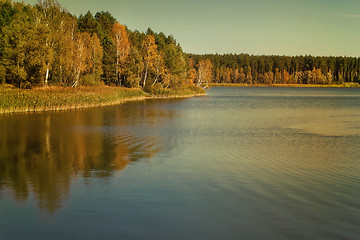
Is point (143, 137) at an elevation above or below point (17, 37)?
below

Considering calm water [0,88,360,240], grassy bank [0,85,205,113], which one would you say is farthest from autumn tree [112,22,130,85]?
calm water [0,88,360,240]

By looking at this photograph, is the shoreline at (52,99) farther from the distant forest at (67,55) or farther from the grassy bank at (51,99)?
the distant forest at (67,55)

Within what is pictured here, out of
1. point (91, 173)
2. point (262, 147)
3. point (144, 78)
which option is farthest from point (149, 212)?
point (144, 78)

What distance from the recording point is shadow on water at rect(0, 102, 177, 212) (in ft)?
40.7

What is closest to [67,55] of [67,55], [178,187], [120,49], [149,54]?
[67,55]

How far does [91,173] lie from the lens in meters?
14.4

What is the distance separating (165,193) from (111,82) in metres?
66.7

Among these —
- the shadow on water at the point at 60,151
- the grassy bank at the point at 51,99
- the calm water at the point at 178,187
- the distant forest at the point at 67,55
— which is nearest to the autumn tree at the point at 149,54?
the distant forest at the point at 67,55

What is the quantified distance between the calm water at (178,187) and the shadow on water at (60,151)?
0.06m

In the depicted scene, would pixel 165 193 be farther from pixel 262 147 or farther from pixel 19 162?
pixel 262 147

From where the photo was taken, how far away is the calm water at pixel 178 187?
29.3 feet

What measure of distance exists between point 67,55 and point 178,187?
42.5 m

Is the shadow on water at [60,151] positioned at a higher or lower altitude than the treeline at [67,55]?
lower

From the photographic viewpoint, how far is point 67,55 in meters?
50.4
